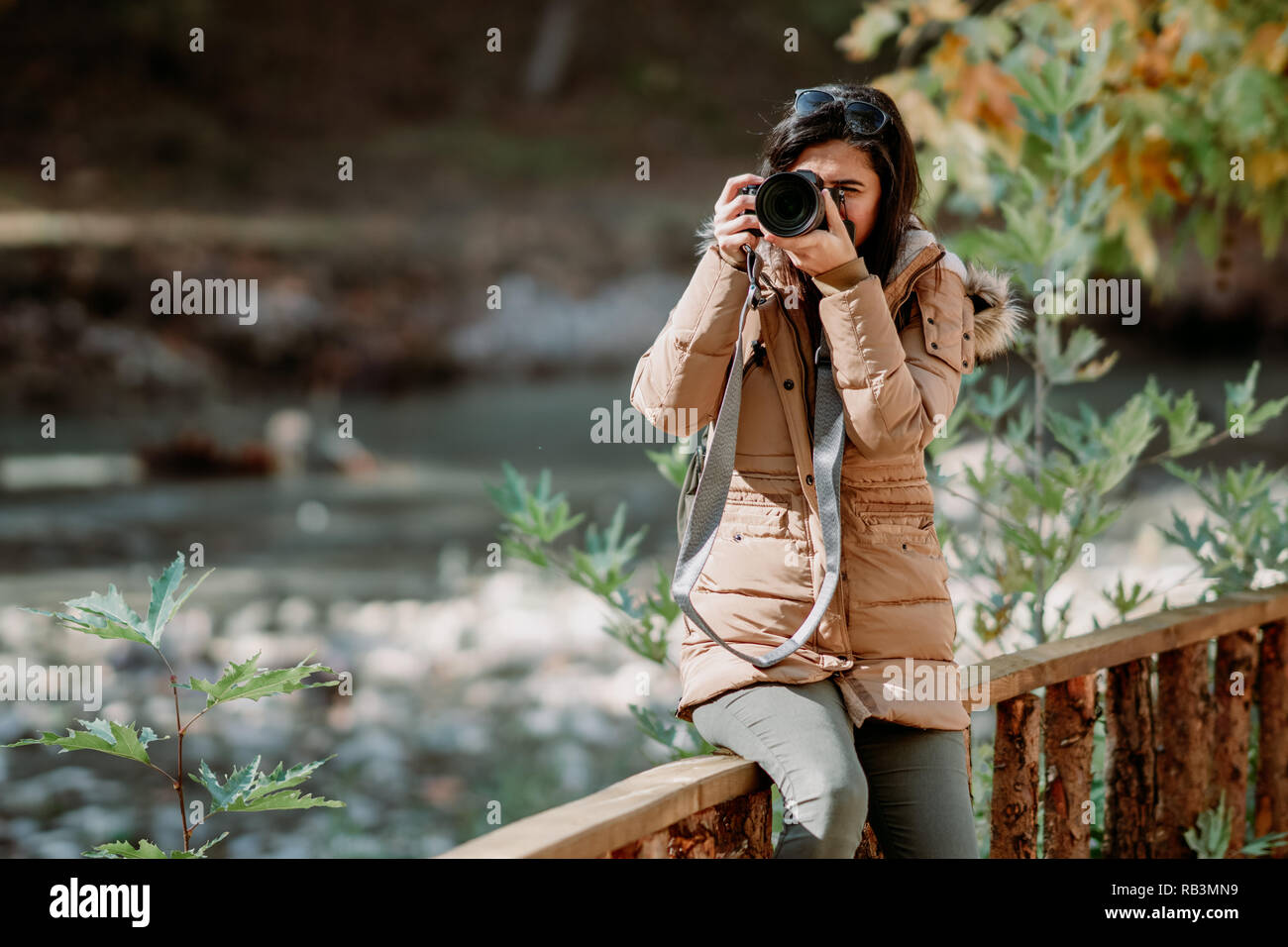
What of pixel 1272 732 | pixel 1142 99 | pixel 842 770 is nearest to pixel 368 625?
pixel 1142 99

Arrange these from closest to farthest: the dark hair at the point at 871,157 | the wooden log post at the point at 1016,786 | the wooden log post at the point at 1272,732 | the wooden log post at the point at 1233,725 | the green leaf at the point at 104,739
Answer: the green leaf at the point at 104,739 → the dark hair at the point at 871,157 → the wooden log post at the point at 1016,786 → the wooden log post at the point at 1233,725 → the wooden log post at the point at 1272,732

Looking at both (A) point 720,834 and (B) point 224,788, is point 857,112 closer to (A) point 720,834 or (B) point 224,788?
(A) point 720,834

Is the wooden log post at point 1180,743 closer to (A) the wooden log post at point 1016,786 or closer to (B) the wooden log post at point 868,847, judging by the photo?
(A) the wooden log post at point 1016,786

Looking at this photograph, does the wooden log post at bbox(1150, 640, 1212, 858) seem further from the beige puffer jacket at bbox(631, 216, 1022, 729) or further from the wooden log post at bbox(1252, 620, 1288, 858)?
the beige puffer jacket at bbox(631, 216, 1022, 729)

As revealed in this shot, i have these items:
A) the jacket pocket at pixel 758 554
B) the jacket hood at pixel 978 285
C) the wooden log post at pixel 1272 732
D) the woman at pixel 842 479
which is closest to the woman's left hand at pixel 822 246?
the woman at pixel 842 479

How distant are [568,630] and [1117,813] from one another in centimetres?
422

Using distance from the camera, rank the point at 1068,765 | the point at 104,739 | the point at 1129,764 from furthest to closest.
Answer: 1. the point at 1129,764
2. the point at 1068,765
3. the point at 104,739

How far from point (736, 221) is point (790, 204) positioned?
66 mm

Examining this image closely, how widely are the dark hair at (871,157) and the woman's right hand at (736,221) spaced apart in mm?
78

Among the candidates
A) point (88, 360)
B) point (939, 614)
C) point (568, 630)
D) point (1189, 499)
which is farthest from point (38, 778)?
point (88, 360)

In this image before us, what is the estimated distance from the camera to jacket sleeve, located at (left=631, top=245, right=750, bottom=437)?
1.37 meters

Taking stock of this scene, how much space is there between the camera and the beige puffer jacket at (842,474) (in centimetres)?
135

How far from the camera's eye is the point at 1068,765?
1848mm
